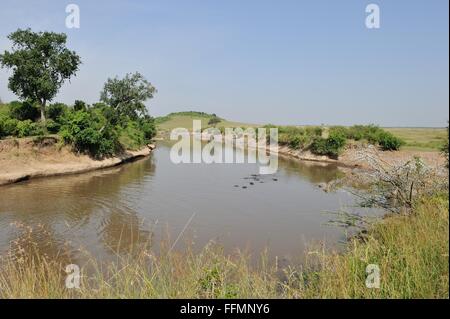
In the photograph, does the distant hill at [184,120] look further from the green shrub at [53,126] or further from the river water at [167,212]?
the river water at [167,212]

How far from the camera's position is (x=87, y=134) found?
27547mm

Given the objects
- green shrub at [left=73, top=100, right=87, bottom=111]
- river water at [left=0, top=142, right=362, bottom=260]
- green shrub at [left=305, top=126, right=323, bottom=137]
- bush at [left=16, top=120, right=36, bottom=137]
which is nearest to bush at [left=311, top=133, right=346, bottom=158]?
green shrub at [left=305, top=126, right=323, bottom=137]

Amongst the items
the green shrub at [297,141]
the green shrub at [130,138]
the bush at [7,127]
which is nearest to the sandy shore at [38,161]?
the bush at [7,127]

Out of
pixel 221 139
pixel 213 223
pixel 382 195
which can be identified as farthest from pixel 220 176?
pixel 221 139

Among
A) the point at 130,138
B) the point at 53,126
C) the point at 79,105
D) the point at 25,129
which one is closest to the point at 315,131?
the point at 130,138

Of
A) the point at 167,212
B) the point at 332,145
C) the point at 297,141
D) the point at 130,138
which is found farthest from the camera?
the point at 297,141

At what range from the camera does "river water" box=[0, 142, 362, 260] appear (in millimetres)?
11711

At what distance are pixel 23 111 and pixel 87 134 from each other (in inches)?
326

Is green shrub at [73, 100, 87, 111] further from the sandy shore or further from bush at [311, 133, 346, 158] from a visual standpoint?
bush at [311, 133, 346, 158]

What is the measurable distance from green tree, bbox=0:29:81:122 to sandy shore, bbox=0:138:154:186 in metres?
5.16

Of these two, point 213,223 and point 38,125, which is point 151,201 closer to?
point 213,223

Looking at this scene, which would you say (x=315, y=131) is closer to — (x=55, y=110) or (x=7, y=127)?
(x=55, y=110)

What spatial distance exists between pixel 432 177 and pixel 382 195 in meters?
1.34
